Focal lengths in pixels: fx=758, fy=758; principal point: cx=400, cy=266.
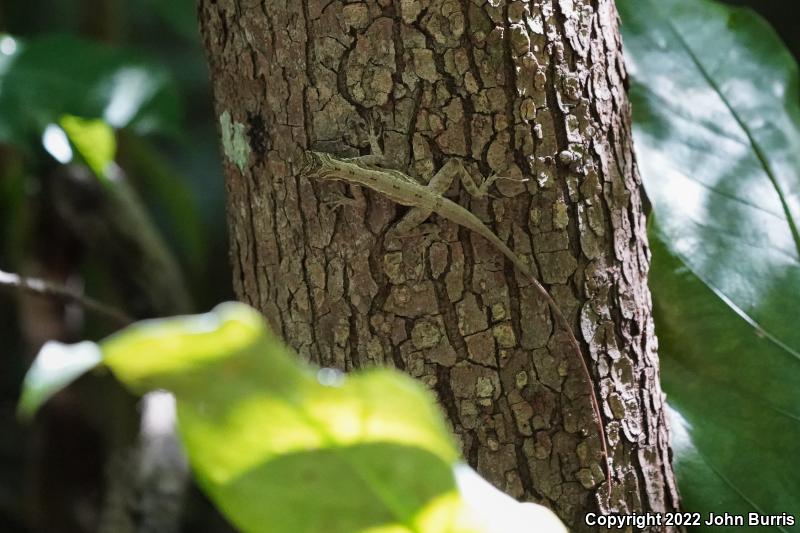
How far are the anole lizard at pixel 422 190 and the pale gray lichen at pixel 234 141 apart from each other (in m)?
0.13

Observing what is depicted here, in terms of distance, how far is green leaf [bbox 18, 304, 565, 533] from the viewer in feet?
2.21

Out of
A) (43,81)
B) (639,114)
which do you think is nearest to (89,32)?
(43,81)

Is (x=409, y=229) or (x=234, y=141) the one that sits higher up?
(x=234, y=141)

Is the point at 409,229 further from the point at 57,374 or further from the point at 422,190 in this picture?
the point at 57,374

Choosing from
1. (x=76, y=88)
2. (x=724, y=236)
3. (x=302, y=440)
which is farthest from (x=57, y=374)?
(x=76, y=88)

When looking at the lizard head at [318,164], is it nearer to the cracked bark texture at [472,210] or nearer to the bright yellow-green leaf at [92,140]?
the cracked bark texture at [472,210]

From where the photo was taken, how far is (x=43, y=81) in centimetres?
207

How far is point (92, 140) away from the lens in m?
1.88

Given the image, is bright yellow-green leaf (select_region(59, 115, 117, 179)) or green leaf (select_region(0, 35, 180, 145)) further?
green leaf (select_region(0, 35, 180, 145))

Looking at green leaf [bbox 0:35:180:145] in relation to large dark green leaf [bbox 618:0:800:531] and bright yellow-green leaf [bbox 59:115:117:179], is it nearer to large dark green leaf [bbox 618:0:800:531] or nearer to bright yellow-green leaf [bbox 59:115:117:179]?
bright yellow-green leaf [bbox 59:115:117:179]

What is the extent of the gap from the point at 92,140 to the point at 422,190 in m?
1.04

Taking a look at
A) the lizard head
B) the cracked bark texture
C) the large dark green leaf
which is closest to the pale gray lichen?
the cracked bark texture

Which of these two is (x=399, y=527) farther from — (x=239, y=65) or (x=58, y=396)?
(x=58, y=396)

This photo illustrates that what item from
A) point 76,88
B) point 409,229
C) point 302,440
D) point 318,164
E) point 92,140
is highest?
point 76,88
